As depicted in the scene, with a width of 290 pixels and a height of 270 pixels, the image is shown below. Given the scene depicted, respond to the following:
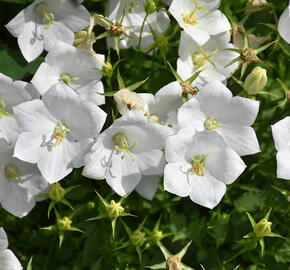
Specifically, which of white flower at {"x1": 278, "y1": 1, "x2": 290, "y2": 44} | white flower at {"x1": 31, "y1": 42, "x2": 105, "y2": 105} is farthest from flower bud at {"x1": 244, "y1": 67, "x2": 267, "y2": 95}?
white flower at {"x1": 31, "y1": 42, "x2": 105, "y2": 105}

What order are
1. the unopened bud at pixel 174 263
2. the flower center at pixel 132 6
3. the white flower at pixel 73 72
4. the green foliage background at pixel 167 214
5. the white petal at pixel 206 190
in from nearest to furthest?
the unopened bud at pixel 174 263 → the white petal at pixel 206 190 → the white flower at pixel 73 72 → the green foliage background at pixel 167 214 → the flower center at pixel 132 6

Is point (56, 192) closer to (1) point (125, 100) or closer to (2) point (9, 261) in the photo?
(2) point (9, 261)

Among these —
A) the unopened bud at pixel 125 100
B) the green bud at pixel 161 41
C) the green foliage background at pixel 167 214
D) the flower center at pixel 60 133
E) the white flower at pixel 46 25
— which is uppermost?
the white flower at pixel 46 25

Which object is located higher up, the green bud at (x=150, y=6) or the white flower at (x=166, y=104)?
the green bud at (x=150, y=6)

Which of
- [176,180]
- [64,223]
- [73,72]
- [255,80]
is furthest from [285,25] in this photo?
[64,223]

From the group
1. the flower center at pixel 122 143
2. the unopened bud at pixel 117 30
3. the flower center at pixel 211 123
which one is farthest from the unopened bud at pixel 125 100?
the flower center at pixel 211 123

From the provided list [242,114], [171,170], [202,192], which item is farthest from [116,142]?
[242,114]

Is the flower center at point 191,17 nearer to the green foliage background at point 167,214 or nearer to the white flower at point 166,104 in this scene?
the green foliage background at point 167,214

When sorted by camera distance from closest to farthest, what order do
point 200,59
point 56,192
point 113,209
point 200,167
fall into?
point 113,209 < point 56,192 < point 200,167 < point 200,59
